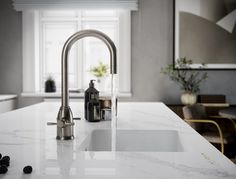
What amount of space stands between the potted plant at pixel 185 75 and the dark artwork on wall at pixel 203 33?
0.29 feet

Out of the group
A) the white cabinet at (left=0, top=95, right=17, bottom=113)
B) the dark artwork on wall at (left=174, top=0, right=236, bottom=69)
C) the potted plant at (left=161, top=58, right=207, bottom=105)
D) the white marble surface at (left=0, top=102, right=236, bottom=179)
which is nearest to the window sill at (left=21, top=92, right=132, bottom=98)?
the white cabinet at (left=0, top=95, right=17, bottom=113)

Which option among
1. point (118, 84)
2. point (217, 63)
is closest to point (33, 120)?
point (118, 84)

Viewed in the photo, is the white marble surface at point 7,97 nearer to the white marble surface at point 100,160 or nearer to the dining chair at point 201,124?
the dining chair at point 201,124

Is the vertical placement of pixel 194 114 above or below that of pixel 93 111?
below

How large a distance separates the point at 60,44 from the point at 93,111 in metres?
3.17

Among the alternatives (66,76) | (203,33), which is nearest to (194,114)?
(203,33)

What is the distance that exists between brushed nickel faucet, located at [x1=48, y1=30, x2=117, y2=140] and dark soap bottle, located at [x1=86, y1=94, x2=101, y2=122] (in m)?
0.50

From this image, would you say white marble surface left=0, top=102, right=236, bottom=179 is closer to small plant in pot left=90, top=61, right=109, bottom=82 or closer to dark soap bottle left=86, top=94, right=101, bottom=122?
dark soap bottle left=86, top=94, right=101, bottom=122

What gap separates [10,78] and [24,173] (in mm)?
3968

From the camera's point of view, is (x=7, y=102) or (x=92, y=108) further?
(x=7, y=102)

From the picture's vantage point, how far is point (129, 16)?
14.4ft

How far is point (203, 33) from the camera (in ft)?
14.2

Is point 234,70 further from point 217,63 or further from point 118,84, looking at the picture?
point 118,84

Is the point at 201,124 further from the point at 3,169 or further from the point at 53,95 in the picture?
the point at 3,169
